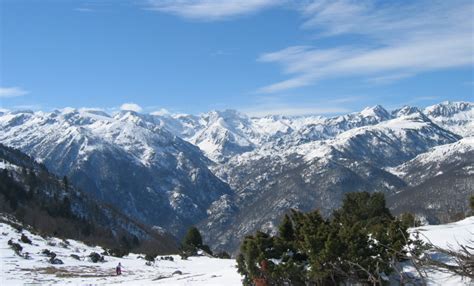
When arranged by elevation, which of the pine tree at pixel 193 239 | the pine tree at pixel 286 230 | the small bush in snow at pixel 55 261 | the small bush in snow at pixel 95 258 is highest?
the pine tree at pixel 286 230

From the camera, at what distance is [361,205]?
152 feet

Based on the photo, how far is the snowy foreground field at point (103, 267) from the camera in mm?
35969

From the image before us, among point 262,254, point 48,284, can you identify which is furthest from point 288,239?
point 48,284

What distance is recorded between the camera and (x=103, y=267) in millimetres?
52688

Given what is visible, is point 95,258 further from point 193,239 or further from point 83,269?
point 193,239

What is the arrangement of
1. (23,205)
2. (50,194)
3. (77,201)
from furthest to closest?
(77,201) → (50,194) → (23,205)

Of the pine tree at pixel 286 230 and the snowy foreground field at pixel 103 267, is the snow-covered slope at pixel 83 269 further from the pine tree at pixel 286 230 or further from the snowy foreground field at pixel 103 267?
the pine tree at pixel 286 230

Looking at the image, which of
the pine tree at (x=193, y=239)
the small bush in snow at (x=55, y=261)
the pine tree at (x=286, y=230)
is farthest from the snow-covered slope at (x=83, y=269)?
the pine tree at (x=193, y=239)

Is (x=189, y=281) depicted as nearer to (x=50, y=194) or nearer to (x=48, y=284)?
(x=48, y=284)

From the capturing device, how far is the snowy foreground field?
3597 centimetres

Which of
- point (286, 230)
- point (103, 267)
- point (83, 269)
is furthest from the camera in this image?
point (103, 267)

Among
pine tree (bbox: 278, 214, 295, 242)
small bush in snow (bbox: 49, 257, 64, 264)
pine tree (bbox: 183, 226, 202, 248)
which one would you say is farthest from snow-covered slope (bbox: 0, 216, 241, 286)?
pine tree (bbox: 183, 226, 202, 248)

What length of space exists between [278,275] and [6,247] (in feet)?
119

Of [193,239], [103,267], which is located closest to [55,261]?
[103,267]
